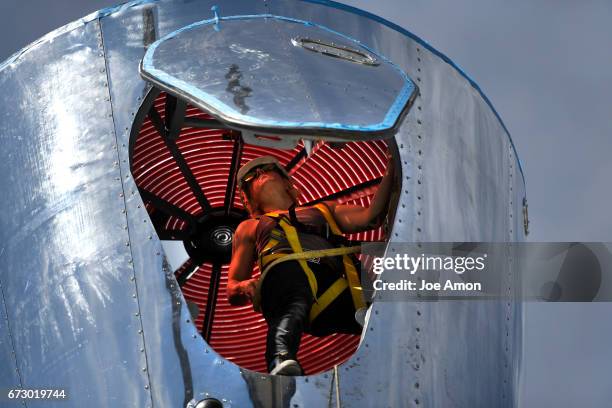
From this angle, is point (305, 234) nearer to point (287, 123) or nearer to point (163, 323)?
point (163, 323)

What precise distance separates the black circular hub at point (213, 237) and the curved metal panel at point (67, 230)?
137 inches

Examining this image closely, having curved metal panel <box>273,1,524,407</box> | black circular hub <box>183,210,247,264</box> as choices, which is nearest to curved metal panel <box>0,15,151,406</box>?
curved metal panel <box>273,1,524,407</box>

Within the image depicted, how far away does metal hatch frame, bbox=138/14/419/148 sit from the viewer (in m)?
9.59

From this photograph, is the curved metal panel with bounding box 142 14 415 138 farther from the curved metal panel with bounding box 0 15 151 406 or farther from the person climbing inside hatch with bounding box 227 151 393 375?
the person climbing inside hatch with bounding box 227 151 393 375

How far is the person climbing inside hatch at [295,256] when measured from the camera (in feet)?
37.6

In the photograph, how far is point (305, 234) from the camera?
1216 centimetres

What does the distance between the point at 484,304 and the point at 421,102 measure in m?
1.35

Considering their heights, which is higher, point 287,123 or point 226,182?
point 287,123

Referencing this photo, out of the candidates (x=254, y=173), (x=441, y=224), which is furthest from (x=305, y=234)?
(x=441, y=224)

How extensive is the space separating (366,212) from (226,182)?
8.90 ft

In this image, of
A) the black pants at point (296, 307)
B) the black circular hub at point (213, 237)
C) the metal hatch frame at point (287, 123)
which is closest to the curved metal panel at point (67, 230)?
the metal hatch frame at point (287, 123)

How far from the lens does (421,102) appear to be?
11.1m

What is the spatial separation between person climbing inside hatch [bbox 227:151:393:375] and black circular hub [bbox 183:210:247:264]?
1769mm

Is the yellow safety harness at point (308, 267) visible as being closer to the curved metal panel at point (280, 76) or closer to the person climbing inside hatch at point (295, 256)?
the person climbing inside hatch at point (295, 256)
